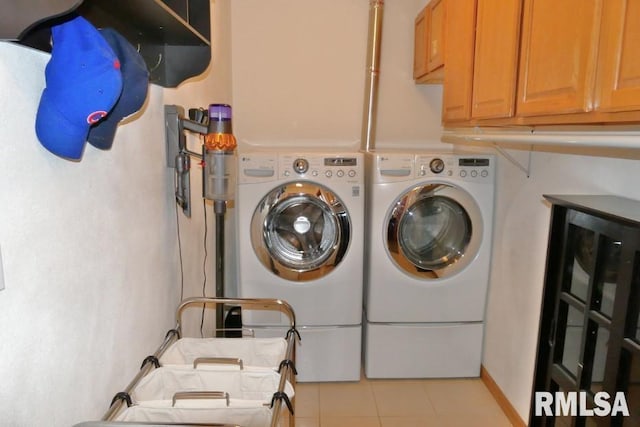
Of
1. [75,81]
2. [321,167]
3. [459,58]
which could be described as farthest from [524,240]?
[75,81]

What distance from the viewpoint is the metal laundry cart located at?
3.10ft

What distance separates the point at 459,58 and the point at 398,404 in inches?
68.9

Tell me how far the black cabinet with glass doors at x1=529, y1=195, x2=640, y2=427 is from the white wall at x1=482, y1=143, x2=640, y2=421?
6.5 inches

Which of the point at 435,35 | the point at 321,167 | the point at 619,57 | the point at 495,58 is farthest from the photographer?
the point at 435,35

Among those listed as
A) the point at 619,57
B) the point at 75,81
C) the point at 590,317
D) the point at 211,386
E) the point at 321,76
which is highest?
the point at 321,76

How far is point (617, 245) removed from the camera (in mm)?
1229

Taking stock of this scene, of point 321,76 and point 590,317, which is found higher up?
point 321,76

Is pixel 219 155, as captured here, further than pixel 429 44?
No

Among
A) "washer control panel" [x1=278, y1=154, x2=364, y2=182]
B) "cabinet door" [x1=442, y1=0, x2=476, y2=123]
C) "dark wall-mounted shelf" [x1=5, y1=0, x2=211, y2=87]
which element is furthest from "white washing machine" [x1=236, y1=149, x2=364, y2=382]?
"dark wall-mounted shelf" [x1=5, y1=0, x2=211, y2=87]

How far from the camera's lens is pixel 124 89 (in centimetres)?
95

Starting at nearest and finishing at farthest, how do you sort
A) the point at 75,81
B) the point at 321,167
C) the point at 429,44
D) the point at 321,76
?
1. the point at 75,81
2. the point at 321,167
3. the point at 429,44
4. the point at 321,76

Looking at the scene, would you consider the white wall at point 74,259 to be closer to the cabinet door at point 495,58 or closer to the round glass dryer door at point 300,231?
the round glass dryer door at point 300,231

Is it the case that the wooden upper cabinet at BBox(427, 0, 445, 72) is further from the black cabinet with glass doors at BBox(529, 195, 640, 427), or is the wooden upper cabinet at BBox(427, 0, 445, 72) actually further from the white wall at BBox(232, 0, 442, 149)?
the black cabinet with glass doors at BBox(529, 195, 640, 427)

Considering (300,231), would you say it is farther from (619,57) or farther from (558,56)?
(619,57)
